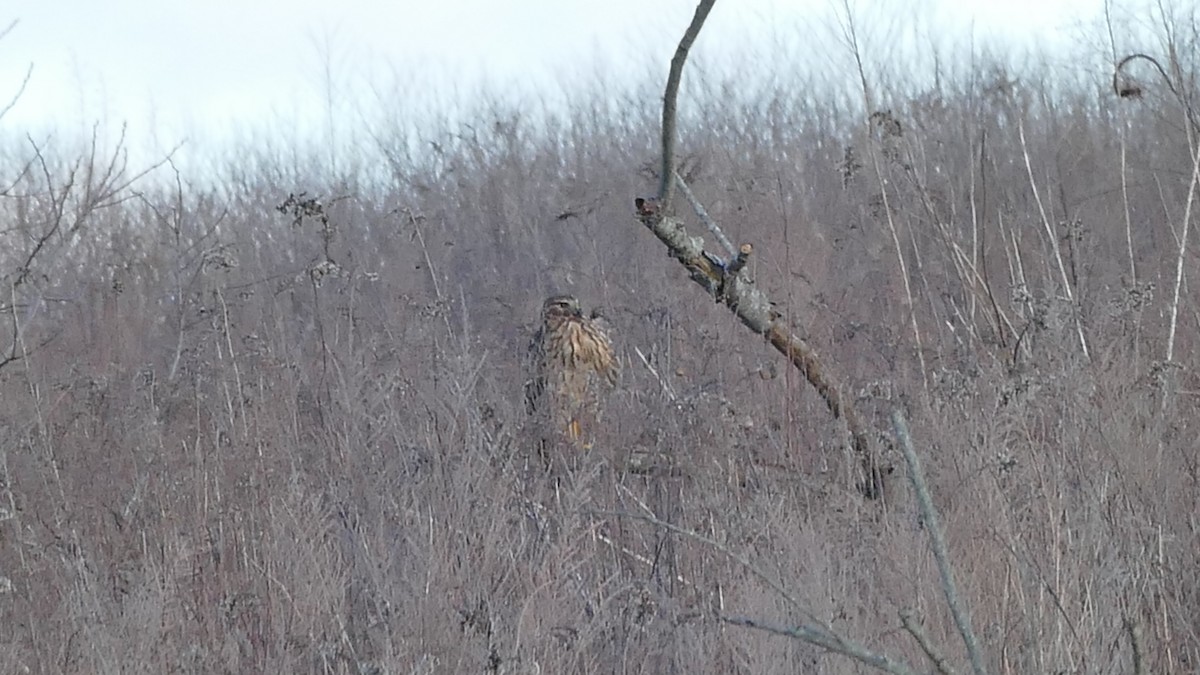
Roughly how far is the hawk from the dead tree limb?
0.54 m

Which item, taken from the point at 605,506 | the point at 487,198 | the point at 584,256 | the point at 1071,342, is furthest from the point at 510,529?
the point at 487,198

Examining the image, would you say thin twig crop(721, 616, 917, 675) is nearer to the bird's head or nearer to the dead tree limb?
the dead tree limb

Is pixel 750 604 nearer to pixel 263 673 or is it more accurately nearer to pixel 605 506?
pixel 605 506

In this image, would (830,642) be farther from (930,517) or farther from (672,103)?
(672,103)

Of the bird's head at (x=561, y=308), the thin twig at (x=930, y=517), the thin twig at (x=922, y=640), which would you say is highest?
the bird's head at (x=561, y=308)

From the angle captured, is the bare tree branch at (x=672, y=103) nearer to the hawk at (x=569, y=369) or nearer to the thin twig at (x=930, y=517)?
the hawk at (x=569, y=369)

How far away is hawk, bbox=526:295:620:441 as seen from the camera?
13.6ft

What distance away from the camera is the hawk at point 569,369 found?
163 inches

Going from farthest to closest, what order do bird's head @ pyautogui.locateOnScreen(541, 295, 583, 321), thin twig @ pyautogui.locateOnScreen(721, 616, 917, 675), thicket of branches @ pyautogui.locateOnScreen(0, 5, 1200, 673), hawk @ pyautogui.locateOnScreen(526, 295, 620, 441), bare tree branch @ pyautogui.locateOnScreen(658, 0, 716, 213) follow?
bird's head @ pyautogui.locateOnScreen(541, 295, 583, 321), hawk @ pyautogui.locateOnScreen(526, 295, 620, 441), thicket of branches @ pyautogui.locateOnScreen(0, 5, 1200, 673), bare tree branch @ pyautogui.locateOnScreen(658, 0, 716, 213), thin twig @ pyautogui.locateOnScreen(721, 616, 917, 675)

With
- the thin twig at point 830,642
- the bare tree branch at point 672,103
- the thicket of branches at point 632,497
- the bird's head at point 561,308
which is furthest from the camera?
the bird's head at point 561,308

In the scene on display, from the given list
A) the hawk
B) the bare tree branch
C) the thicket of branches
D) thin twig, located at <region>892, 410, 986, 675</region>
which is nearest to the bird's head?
the hawk

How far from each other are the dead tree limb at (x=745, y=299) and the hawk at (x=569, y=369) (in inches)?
21.2

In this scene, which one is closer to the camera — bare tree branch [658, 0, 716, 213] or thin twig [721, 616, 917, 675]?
thin twig [721, 616, 917, 675]

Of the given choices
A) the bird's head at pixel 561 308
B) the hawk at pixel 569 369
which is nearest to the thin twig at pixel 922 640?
the hawk at pixel 569 369
